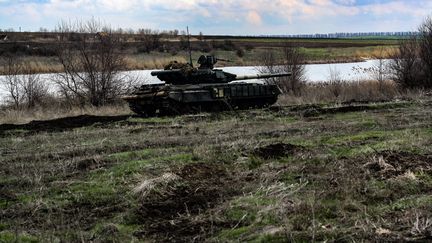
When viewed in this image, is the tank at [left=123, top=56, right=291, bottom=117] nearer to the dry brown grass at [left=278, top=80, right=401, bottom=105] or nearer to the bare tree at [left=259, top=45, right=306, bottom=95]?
the dry brown grass at [left=278, top=80, right=401, bottom=105]

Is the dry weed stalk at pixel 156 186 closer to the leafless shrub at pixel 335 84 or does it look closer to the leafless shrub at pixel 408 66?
the leafless shrub at pixel 335 84

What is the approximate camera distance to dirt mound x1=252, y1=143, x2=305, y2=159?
877 cm

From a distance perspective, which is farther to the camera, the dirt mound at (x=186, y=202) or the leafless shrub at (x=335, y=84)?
the leafless shrub at (x=335, y=84)

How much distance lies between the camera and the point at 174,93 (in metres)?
17.6

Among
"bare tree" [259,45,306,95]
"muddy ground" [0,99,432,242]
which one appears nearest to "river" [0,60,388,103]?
"bare tree" [259,45,306,95]

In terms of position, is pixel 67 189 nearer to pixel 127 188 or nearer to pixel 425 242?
pixel 127 188

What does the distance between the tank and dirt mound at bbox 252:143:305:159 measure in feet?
28.2

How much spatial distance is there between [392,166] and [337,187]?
3.94ft

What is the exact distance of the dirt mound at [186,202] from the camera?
555cm

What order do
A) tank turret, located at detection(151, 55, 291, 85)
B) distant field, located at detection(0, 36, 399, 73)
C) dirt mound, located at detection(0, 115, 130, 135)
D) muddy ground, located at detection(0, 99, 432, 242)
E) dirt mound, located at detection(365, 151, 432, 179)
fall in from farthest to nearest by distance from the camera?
1. distant field, located at detection(0, 36, 399, 73)
2. tank turret, located at detection(151, 55, 291, 85)
3. dirt mound, located at detection(0, 115, 130, 135)
4. dirt mound, located at detection(365, 151, 432, 179)
5. muddy ground, located at detection(0, 99, 432, 242)

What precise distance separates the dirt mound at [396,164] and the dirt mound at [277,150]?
1.41 metres

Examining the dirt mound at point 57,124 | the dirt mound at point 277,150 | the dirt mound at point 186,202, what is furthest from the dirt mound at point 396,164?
the dirt mound at point 57,124

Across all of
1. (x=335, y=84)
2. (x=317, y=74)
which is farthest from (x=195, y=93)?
(x=317, y=74)

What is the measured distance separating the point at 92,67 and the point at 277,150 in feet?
55.3
